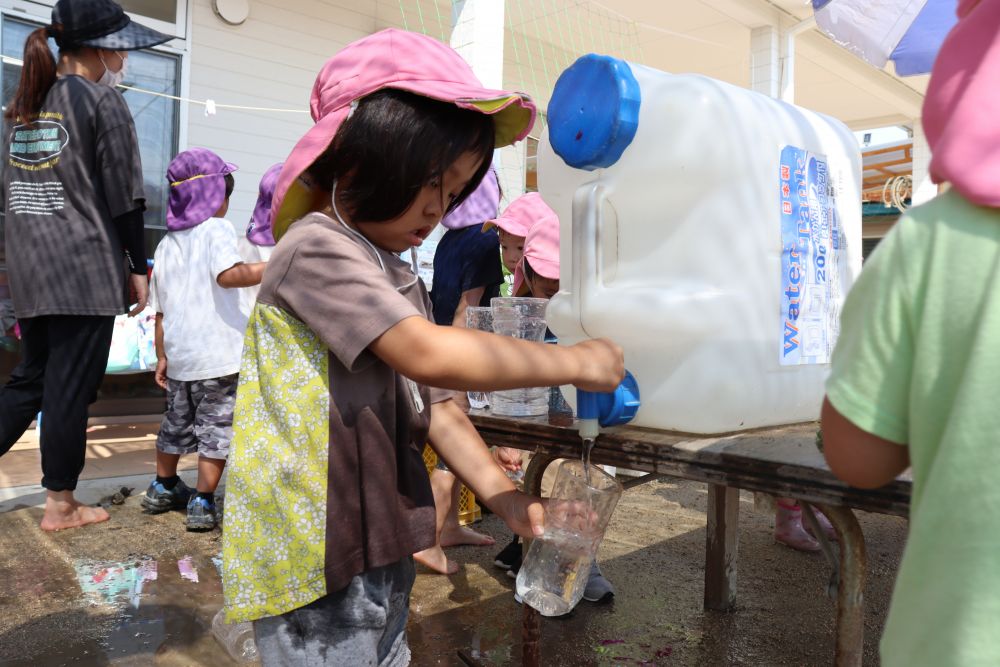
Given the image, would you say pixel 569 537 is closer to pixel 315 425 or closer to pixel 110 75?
pixel 315 425

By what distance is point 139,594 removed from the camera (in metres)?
2.47

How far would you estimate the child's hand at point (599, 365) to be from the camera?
1058 mm

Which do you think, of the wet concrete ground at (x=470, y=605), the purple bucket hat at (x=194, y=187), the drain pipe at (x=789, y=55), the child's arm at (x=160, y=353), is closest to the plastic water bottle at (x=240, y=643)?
the wet concrete ground at (x=470, y=605)

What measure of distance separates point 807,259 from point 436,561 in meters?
1.78

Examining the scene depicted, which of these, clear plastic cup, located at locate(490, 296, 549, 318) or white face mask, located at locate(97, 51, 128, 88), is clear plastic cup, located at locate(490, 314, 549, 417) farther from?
white face mask, located at locate(97, 51, 128, 88)

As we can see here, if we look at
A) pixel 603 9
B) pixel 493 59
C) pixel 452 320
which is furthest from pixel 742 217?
pixel 603 9

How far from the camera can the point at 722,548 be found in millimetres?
2389

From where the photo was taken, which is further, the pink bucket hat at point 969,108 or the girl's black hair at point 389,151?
the girl's black hair at point 389,151

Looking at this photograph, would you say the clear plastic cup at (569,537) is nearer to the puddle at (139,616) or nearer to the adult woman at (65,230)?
the puddle at (139,616)

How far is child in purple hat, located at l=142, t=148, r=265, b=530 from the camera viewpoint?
3.30m

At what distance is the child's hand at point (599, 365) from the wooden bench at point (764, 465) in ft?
0.48

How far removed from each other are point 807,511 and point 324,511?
77 cm

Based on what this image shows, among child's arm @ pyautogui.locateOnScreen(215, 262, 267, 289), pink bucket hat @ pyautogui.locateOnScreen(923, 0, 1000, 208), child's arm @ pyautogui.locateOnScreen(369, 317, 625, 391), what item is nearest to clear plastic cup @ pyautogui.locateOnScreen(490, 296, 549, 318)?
child's arm @ pyautogui.locateOnScreen(369, 317, 625, 391)

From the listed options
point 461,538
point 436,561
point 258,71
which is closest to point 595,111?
point 436,561
